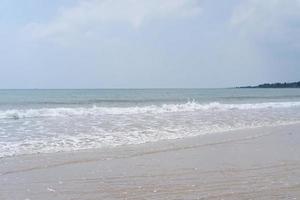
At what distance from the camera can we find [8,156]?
9055 mm

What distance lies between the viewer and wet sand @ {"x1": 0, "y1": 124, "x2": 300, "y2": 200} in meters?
5.94

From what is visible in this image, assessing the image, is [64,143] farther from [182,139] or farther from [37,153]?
[182,139]

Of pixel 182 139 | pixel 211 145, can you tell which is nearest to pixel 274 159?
pixel 211 145

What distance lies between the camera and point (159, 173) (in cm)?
733

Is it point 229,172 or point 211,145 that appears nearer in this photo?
point 229,172

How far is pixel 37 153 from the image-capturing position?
9.51 m

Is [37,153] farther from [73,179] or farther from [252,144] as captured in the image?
[252,144]

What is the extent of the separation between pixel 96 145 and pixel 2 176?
390 centimetres

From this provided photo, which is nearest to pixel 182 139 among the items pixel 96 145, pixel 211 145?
pixel 211 145

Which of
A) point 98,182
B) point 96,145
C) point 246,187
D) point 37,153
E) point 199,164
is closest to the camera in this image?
point 246,187

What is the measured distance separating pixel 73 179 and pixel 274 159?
413 cm

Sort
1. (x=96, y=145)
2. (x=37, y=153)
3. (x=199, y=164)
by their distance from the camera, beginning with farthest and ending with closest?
(x=96, y=145)
(x=37, y=153)
(x=199, y=164)

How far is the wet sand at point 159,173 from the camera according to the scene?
594 cm

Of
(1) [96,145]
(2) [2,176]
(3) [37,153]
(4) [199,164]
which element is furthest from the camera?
(1) [96,145]
